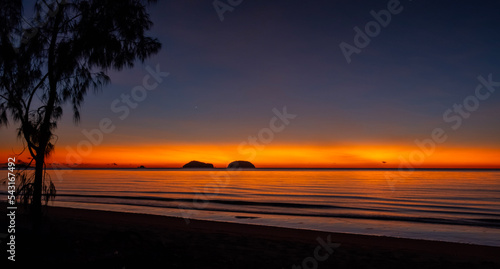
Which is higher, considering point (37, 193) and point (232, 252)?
point (37, 193)

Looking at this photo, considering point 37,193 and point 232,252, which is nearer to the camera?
point 232,252

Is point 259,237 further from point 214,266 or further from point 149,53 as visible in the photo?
point 149,53

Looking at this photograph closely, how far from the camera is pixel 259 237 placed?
12.6 m

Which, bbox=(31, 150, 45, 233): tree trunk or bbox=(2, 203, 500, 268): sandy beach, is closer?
bbox=(2, 203, 500, 268): sandy beach

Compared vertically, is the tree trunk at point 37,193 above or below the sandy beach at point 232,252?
above

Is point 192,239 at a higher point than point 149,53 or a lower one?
lower

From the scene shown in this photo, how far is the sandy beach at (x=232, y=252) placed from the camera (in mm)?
6762

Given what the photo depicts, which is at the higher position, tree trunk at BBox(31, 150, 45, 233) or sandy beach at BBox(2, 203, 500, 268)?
tree trunk at BBox(31, 150, 45, 233)

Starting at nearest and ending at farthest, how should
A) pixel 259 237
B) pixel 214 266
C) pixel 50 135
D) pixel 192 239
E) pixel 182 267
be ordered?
pixel 182 267 → pixel 214 266 → pixel 50 135 → pixel 192 239 → pixel 259 237

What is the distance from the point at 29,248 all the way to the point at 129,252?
6.29ft

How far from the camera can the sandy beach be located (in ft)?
22.2

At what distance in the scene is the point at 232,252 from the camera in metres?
9.28

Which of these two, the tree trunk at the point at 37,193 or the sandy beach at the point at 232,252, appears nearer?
the sandy beach at the point at 232,252

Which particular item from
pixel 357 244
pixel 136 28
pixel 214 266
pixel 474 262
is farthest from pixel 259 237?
pixel 136 28
